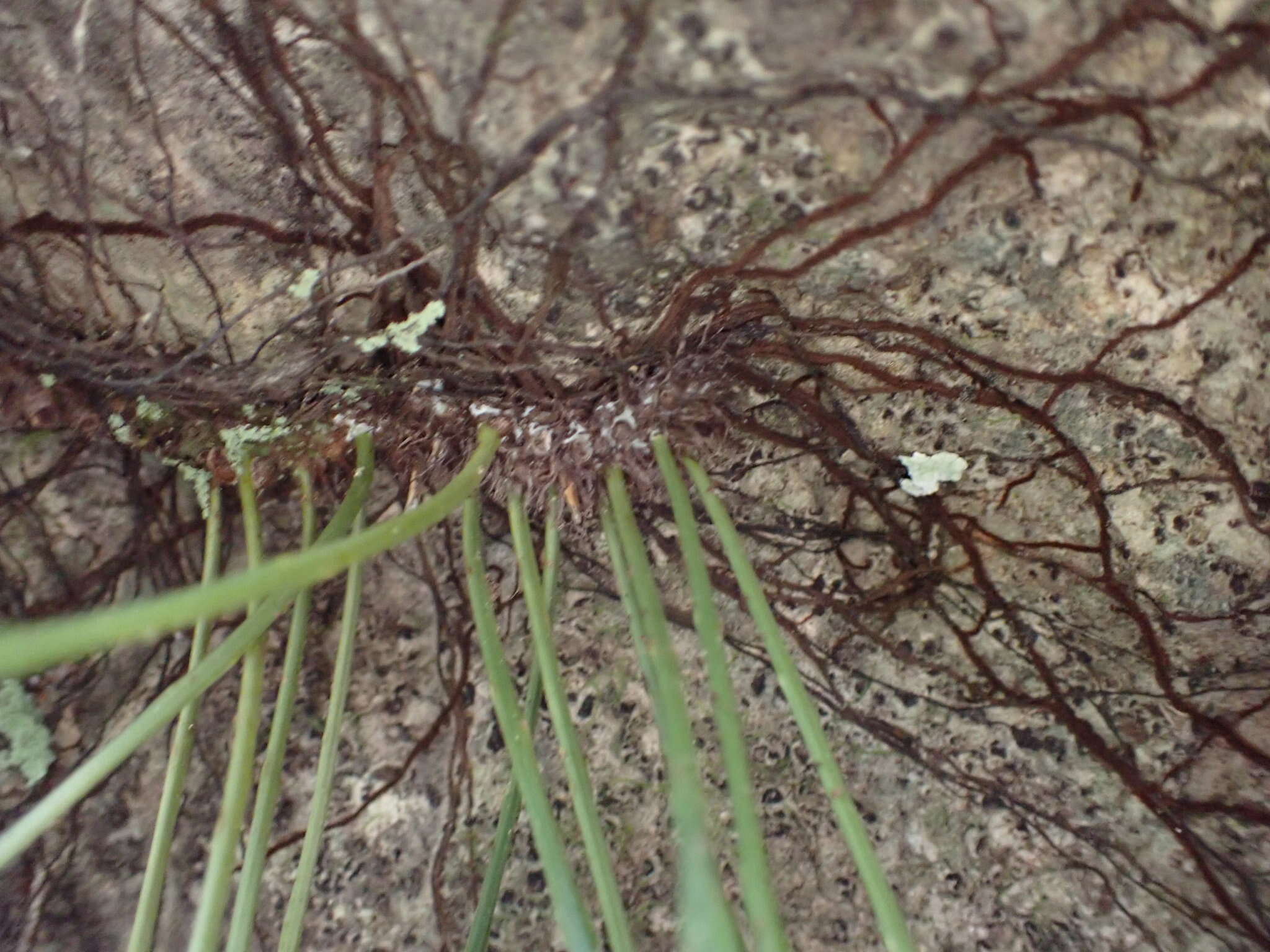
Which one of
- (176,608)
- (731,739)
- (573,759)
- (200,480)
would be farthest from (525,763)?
(200,480)

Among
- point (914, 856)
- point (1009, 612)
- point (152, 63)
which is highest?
point (152, 63)

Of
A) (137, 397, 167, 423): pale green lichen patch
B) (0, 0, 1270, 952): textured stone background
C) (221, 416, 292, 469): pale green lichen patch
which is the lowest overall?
(0, 0, 1270, 952): textured stone background

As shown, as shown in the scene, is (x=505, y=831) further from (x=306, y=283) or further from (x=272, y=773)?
(x=306, y=283)

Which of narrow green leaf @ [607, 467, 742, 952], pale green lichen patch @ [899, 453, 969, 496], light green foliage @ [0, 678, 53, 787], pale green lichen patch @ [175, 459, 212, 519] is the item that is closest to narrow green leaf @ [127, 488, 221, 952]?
pale green lichen patch @ [175, 459, 212, 519]

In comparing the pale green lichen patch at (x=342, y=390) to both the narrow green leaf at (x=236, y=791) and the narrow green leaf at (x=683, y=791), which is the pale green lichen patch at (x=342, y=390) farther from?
the narrow green leaf at (x=683, y=791)

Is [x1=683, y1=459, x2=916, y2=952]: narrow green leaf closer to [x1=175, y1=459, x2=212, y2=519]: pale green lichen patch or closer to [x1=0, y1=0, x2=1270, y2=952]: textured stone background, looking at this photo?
[x1=0, y1=0, x2=1270, y2=952]: textured stone background

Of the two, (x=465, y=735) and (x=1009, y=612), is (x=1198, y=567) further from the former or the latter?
(x=465, y=735)

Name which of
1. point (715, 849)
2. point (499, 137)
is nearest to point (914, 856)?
point (715, 849)
